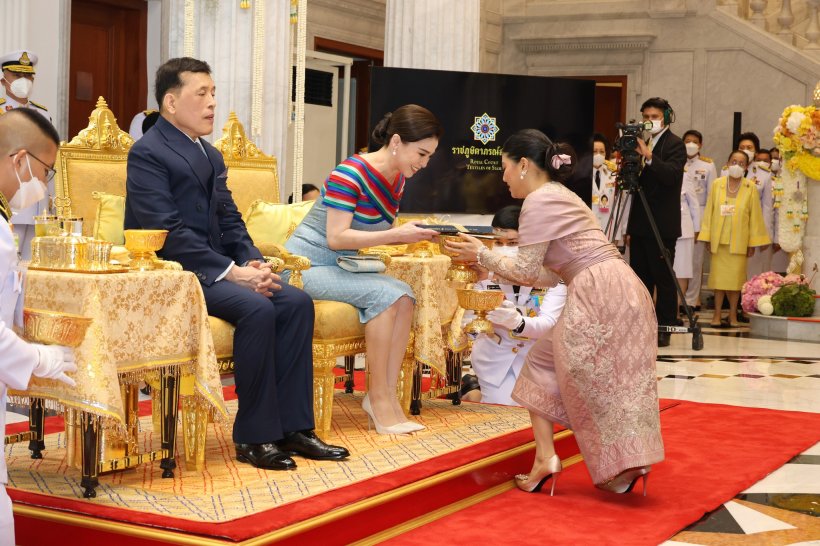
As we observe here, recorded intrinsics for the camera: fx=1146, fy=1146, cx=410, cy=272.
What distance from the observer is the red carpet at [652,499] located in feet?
11.0

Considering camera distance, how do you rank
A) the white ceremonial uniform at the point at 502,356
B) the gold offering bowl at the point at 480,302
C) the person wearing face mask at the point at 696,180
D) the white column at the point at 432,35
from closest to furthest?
1. the gold offering bowl at the point at 480,302
2. the white ceremonial uniform at the point at 502,356
3. the white column at the point at 432,35
4. the person wearing face mask at the point at 696,180

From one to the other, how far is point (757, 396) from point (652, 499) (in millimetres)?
2614

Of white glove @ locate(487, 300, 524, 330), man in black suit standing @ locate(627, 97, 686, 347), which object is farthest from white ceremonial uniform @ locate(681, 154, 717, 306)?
white glove @ locate(487, 300, 524, 330)

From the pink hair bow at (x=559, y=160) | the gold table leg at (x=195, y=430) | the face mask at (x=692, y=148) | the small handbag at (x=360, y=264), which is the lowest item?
the gold table leg at (x=195, y=430)

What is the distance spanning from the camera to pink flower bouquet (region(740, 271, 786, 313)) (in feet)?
31.4

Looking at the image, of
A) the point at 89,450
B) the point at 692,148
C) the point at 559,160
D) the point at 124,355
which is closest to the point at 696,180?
the point at 692,148

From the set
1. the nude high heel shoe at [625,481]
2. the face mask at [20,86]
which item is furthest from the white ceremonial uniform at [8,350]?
the face mask at [20,86]

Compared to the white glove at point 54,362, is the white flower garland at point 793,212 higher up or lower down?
higher up

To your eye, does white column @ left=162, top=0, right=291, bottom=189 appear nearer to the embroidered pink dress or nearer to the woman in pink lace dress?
the woman in pink lace dress

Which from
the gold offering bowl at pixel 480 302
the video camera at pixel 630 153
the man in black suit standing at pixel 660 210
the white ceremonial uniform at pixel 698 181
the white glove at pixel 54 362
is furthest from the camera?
the white ceremonial uniform at pixel 698 181

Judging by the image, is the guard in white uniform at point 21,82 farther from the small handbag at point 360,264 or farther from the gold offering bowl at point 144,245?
the gold offering bowl at point 144,245

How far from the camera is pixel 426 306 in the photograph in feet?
15.2

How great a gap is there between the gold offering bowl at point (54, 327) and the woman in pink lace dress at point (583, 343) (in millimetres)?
1512

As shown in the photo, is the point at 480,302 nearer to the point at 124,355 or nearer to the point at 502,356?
the point at 502,356
